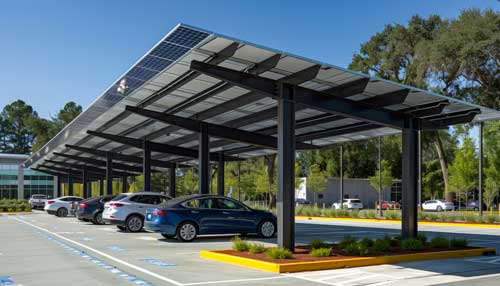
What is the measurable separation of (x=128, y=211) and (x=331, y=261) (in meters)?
11.9

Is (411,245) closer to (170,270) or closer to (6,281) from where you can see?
(170,270)

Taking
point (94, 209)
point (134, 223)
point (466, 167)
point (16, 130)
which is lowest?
point (134, 223)

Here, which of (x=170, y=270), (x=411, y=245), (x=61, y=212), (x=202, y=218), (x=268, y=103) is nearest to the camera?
(x=170, y=270)

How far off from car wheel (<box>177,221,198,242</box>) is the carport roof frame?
4.20 meters

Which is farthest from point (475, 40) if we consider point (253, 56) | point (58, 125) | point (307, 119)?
point (58, 125)

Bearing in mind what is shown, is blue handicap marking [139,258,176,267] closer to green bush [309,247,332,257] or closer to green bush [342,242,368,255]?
green bush [309,247,332,257]

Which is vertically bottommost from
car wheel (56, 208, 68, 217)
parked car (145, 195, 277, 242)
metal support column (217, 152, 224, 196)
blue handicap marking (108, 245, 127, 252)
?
car wheel (56, 208, 68, 217)

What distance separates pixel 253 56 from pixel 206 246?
6366 mm

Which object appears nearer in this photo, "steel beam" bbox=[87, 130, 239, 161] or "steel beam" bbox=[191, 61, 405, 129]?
"steel beam" bbox=[191, 61, 405, 129]

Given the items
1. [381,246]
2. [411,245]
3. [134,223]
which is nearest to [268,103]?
[381,246]

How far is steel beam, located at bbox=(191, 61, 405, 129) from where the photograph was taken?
13.6 meters

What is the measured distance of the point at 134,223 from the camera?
867 inches

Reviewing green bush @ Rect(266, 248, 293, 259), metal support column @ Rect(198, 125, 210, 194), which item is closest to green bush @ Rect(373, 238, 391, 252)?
green bush @ Rect(266, 248, 293, 259)

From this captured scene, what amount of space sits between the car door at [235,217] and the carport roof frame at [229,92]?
3.29 m
